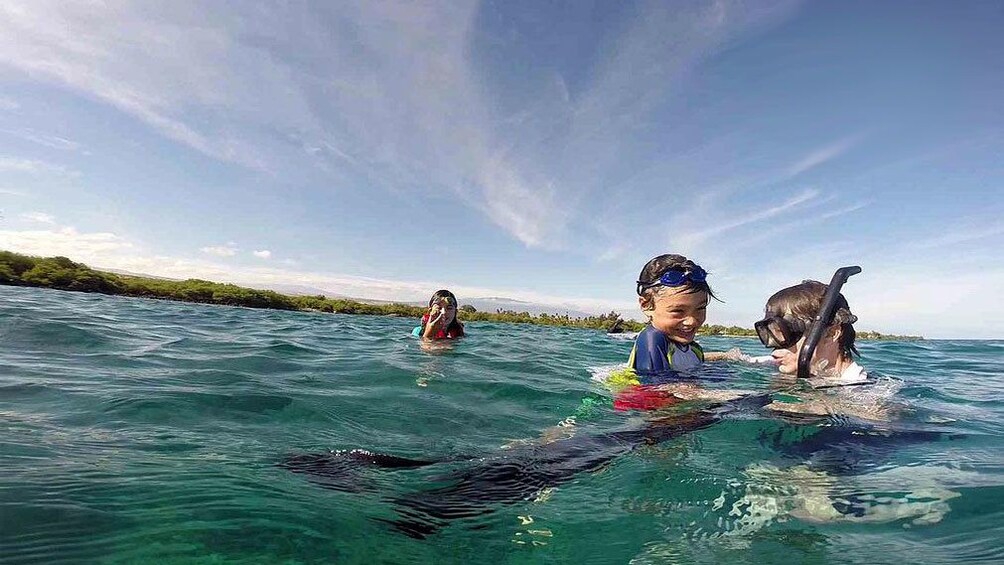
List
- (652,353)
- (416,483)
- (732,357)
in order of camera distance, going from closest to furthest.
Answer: (416,483) < (652,353) < (732,357)

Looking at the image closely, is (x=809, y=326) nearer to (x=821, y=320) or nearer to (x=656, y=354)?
(x=821, y=320)

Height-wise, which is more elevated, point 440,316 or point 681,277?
point 681,277

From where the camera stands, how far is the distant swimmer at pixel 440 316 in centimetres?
1166

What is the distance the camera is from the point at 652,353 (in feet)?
18.5

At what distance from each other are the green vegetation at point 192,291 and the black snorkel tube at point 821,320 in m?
13.1

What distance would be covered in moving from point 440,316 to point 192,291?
23.3 m

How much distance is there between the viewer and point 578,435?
4.16 m

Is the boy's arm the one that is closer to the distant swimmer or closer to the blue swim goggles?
the blue swim goggles

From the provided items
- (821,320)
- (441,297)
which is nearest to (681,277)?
(821,320)

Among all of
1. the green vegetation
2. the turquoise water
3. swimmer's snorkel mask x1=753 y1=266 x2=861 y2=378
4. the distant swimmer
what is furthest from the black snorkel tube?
the green vegetation

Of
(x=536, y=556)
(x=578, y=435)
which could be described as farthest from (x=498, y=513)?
(x=578, y=435)

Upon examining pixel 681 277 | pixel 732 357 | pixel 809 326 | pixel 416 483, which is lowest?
pixel 416 483

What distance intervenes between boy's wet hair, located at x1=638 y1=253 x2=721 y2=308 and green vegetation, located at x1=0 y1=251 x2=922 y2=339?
1194 cm

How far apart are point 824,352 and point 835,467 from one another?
7.19 feet
